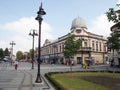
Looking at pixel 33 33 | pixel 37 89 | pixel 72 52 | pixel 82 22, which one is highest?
pixel 82 22

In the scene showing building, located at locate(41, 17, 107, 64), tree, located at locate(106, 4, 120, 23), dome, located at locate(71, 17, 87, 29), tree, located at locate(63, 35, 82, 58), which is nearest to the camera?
tree, located at locate(106, 4, 120, 23)

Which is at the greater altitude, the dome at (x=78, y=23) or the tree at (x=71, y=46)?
the dome at (x=78, y=23)

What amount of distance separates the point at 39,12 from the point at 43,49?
122 m

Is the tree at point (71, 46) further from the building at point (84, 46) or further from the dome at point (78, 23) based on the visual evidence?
the dome at point (78, 23)

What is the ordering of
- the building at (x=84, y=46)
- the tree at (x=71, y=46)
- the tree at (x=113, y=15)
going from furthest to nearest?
1. the building at (x=84, y=46)
2. the tree at (x=71, y=46)
3. the tree at (x=113, y=15)

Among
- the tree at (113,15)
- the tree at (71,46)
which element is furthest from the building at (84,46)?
the tree at (113,15)

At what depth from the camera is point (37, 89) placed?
19797 mm

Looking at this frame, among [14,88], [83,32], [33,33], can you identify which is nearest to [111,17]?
[14,88]

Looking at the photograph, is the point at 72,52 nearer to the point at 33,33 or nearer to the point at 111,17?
the point at 33,33

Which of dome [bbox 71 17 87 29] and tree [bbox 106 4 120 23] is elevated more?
dome [bbox 71 17 87 29]

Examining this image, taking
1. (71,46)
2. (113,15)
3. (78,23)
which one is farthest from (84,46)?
(113,15)

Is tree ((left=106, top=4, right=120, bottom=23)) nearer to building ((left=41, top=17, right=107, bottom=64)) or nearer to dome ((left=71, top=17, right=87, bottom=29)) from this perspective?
building ((left=41, top=17, right=107, bottom=64))

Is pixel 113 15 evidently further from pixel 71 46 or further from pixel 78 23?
pixel 78 23

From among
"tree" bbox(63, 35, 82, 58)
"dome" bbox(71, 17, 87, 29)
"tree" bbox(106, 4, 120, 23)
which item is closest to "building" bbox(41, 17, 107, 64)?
"dome" bbox(71, 17, 87, 29)
